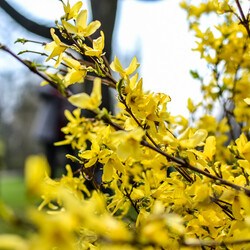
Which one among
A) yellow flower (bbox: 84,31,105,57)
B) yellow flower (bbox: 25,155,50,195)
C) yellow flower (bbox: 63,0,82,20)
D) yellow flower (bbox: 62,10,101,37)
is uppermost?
yellow flower (bbox: 63,0,82,20)

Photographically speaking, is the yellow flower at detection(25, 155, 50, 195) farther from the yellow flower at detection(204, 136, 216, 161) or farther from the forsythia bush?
the yellow flower at detection(204, 136, 216, 161)

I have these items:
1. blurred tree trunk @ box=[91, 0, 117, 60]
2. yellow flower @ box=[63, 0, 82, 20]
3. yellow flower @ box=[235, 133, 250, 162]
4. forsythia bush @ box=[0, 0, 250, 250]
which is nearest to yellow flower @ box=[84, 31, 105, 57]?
forsythia bush @ box=[0, 0, 250, 250]

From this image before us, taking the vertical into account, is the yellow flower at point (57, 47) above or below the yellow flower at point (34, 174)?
above

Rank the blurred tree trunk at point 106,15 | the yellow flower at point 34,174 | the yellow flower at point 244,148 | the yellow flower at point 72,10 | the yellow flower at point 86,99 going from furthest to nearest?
the blurred tree trunk at point 106,15
the yellow flower at point 72,10
the yellow flower at point 244,148
the yellow flower at point 86,99
the yellow flower at point 34,174


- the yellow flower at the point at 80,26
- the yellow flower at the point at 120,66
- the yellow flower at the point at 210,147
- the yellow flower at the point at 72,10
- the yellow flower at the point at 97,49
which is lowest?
the yellow flower at the point at 210,147

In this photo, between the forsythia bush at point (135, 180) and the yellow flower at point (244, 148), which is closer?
the forsythia bush at point (135, 180)

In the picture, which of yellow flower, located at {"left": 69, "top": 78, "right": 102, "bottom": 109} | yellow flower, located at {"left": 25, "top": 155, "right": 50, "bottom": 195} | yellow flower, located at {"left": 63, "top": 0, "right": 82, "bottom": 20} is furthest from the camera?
yellow flower, located at {"left": 63, "top": 0, "right": 82, "bottom": 20}

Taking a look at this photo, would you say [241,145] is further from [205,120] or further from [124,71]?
[205,120]

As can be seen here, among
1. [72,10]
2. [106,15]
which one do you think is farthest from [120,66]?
[106,15]

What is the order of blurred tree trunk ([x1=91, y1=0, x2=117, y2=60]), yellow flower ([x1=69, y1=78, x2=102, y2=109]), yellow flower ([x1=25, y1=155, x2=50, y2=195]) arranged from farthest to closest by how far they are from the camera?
blurred tree trunk ([x1=91, y1=0, x2=117, y2=60]), yellow flower ([x1=69, y1=78, x2=102, y2=109]), yellow flower ([x1=25, y1=155, x2=50, y2=195])

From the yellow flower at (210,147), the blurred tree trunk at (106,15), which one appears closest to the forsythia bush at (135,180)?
the yellow flower at (210,147)

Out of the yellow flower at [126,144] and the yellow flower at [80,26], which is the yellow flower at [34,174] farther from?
the yellow flower at [80,26]

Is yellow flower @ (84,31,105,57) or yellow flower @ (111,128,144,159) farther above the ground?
yellow flower @ (84,31,105,57)

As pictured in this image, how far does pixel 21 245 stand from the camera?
281 mm
